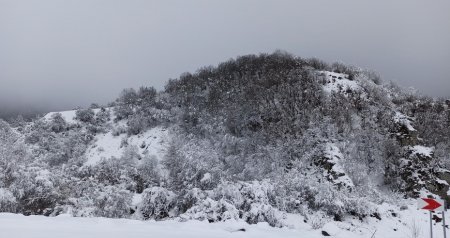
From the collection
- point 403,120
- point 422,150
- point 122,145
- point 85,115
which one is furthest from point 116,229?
point 85,115

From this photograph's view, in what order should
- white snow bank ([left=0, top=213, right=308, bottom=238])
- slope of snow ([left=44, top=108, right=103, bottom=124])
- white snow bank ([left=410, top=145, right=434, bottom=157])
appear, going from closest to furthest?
white snow bank ([left=0, top=213, right=308, bottom=238]) < white snow bank ([left=410, top=145, right=434, bottom=157]) < slope of snow ([left=44, top=108, right=103, bottom=124])

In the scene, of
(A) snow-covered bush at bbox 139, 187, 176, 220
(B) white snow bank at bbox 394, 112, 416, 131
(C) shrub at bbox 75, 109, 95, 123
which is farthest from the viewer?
(C) shrub at bbox 75, 109, 95, 123

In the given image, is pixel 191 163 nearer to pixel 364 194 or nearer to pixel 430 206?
pixel 364 194

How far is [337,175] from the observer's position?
19.1 metres

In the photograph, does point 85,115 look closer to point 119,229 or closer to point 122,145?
point 122,145

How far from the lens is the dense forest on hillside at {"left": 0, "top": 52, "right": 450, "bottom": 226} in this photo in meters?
15.1

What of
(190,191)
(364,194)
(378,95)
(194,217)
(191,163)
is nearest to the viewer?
(194,217)

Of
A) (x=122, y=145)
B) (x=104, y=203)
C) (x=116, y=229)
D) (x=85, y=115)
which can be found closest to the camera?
(x=116, y=229)

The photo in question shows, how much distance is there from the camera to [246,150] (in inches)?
912

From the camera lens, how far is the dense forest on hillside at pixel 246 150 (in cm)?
1508

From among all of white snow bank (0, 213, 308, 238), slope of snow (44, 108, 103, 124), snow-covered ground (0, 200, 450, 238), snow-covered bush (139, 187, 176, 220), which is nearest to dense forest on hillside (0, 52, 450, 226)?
snow-covered bush (139, 187, 176, 220)

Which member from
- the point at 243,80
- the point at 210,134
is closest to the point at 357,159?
the point at 210,134

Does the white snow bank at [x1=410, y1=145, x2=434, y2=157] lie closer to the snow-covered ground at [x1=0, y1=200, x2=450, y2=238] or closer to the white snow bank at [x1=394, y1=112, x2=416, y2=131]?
the white snow bank at [x1=394, y1=112, x2=416, y2=131]

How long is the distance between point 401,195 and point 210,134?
12840 mm
